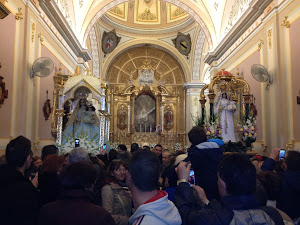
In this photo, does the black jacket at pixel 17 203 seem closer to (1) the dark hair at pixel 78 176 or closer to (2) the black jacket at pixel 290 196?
(1) the dark hair at pixel 78 176

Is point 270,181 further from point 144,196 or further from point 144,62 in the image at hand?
point 144,62

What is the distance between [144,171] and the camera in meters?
1.88

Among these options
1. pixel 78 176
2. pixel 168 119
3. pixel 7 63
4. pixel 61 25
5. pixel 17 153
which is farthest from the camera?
pixel 168 119

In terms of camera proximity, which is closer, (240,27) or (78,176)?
(78,176)

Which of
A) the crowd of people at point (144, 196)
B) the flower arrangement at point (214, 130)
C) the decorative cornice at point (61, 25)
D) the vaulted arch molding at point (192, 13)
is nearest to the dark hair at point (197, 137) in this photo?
the crowd of people at point (144, 196)

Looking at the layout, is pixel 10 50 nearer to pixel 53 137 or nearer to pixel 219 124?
pixel 53 137

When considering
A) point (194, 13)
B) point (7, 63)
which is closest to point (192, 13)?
point (194, 13)

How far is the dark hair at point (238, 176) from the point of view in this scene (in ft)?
6.21

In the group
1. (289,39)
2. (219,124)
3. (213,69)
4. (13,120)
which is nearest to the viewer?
(13,120)

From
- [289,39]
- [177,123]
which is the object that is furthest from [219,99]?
[177,123]

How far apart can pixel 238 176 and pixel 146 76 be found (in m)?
17.9

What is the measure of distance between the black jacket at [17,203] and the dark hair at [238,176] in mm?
1529

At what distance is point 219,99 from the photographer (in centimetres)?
927

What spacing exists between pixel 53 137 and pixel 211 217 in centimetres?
872
